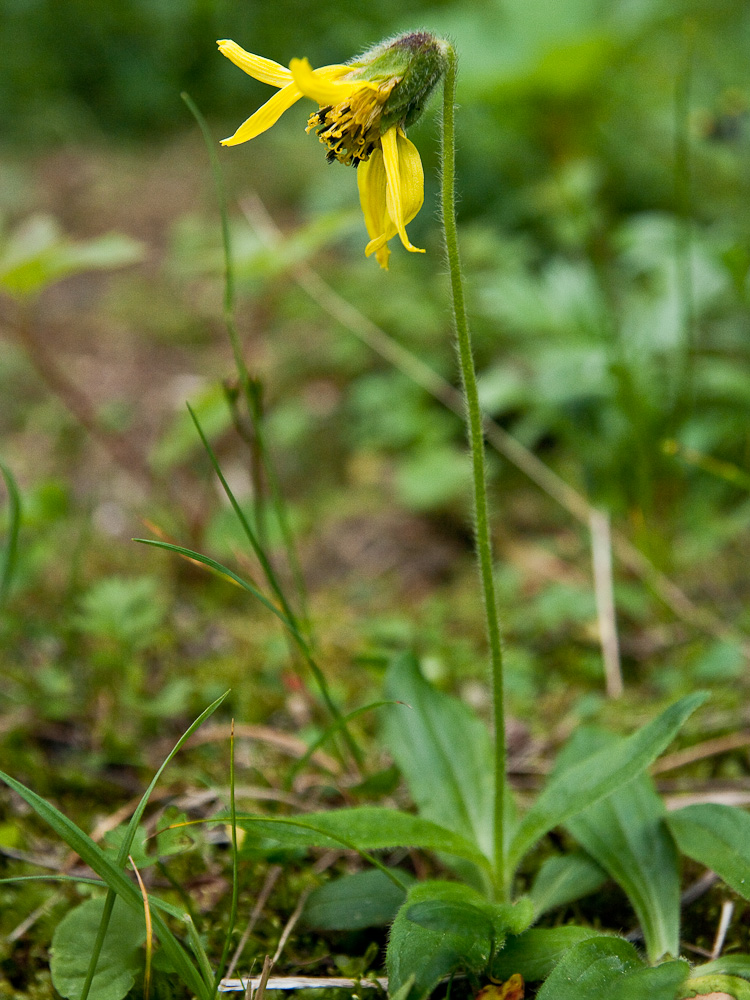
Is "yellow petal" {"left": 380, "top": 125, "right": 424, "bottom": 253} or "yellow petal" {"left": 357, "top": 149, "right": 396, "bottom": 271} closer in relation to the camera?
"yellow petal" {"left": 380, "top": 125, "right": 424, "bottom": 253}

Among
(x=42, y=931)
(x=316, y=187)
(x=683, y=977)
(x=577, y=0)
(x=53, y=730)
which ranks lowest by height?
(x=42, y=931)

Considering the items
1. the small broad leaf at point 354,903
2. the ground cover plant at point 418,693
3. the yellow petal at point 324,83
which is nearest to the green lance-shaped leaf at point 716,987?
the ground cover plant at point 418,693

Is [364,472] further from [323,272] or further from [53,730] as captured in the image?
[53,730]

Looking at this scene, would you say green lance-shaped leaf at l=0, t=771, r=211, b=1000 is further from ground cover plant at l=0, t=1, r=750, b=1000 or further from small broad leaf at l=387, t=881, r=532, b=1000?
small broad leaf at l=387, t=881, r=532, b=1000

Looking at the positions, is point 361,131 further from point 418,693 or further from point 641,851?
point 641,851

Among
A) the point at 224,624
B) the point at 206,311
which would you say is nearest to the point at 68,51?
the point at 206,311

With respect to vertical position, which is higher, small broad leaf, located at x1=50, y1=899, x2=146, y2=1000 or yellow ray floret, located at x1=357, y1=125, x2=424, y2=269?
yellow ray floret, located at x1=357, y1=125, x2=424, y2=269

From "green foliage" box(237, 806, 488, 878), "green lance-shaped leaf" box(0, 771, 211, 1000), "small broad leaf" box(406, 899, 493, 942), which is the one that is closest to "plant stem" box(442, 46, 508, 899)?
"green foliage" box(237, 806, 488, 878)
